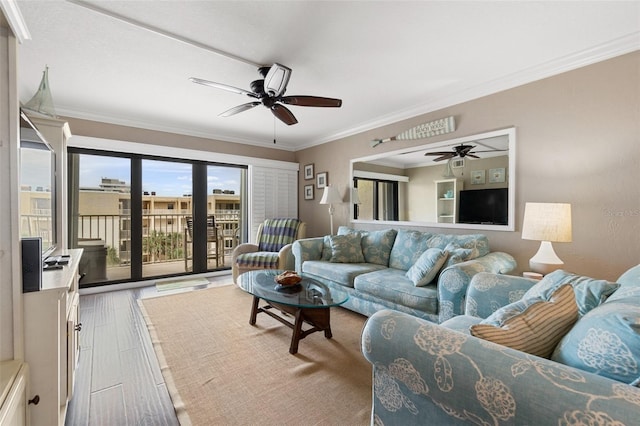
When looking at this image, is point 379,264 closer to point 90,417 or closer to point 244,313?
point 244,313

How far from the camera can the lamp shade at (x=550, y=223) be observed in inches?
83.5

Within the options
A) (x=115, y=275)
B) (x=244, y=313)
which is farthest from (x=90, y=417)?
(x=115, y=275)

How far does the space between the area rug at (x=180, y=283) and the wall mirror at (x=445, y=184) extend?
2.63 m

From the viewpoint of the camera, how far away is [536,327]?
38.8 inches

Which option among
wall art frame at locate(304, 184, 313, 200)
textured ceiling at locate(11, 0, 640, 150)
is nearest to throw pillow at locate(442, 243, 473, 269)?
textured ceiling at locate(11, 0, 640, 150)

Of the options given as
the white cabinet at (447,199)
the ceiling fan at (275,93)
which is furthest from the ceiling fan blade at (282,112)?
the white cabinet at (447,199)

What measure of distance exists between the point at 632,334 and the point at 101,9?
2.91 m

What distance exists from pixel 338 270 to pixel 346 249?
47cm

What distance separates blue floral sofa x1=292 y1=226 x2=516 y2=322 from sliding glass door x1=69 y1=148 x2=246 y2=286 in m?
2.03

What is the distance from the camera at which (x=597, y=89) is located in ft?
7.44

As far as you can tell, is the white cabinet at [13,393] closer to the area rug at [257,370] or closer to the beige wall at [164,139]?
the area rug at [257,370]

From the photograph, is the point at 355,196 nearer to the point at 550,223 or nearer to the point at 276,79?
the point at 276,79

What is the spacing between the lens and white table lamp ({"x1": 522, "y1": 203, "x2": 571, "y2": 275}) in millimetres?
2127

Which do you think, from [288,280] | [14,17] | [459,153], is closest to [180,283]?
[288,280]
